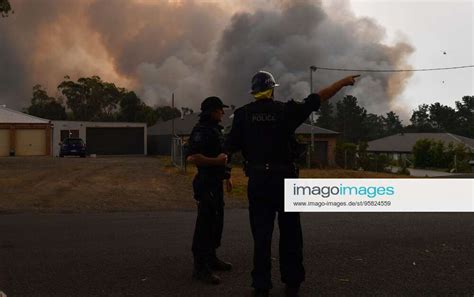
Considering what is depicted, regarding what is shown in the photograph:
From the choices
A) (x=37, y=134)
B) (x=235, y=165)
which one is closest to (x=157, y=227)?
(x=235, y=165)

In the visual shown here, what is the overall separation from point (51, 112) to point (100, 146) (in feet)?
116

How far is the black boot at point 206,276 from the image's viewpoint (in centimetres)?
462

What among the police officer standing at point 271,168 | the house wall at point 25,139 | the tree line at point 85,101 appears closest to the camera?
the police officer standing at point 271,168

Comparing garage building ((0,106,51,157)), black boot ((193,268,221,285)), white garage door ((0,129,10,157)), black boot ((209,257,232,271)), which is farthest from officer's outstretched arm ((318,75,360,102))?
white garage door ((0,129,10,157))

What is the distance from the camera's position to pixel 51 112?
258 ft

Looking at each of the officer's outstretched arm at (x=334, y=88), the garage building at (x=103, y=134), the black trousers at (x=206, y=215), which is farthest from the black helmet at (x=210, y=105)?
the garage building at (x=103, y=134)

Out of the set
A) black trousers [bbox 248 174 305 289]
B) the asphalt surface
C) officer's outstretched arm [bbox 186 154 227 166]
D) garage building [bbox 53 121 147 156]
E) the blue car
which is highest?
garage building [bbox 53 121 147 156]

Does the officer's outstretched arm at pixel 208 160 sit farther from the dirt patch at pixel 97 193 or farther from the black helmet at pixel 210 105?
the dirt patch at pixel 97 193

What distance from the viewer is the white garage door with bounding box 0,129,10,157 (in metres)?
43.6

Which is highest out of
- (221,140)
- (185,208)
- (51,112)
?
(51,112)

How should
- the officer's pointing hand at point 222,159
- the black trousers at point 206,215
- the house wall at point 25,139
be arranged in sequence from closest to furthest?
the officer's pointing hand at point 222,159
the black trousers at point 206,215
the house wall at point 25,139

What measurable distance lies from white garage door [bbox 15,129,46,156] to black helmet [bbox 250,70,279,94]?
43977 mm

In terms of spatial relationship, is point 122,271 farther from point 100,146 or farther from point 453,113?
point 453,113

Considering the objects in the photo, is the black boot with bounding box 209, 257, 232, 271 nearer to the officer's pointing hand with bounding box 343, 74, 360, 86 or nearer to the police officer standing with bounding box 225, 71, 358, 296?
the police officer standing with bounding box 225, 71, 358, 296
